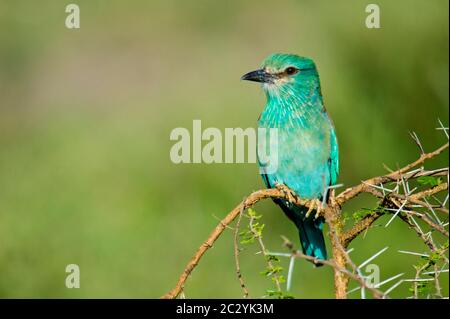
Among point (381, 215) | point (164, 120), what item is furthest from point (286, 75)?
point (164, 120)

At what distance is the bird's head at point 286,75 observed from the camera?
221 inches

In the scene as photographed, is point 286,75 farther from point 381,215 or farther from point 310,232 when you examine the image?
point 381,215

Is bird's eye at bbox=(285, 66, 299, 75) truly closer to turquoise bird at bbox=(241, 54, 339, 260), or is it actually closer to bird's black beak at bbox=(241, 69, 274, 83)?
turquoise bird at bbox=(241, 54, 339, 260)

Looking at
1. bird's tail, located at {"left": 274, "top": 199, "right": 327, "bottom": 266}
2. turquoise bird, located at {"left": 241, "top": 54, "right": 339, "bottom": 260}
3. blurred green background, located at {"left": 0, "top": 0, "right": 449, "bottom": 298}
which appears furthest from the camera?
blurred green background, located at {"left": 0, "top": 0, "right": 449, "bottom": 298}

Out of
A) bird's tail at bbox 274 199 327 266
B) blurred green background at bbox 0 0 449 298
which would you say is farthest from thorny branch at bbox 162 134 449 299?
blurred green background at bbox 0 0 449 298

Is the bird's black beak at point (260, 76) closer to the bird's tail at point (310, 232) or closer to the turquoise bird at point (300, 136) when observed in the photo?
the turquoise bird at point (300, 136)

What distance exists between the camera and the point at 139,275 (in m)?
7.20

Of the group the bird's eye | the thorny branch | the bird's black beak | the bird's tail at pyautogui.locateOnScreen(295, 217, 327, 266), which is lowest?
the bird's tail at pyautogui.locateOnScreen(295, 217, 327, 266)

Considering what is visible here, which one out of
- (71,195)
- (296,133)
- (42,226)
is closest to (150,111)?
(71,195)

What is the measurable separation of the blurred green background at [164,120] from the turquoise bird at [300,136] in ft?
2.81

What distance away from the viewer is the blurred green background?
7172mm

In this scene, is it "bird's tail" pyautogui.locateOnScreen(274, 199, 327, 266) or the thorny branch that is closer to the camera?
the thorny branch

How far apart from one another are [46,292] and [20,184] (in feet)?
5.71

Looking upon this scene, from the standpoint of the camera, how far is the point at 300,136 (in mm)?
5367
